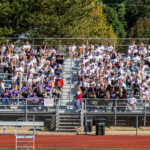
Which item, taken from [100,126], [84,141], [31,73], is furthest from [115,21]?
[84,141]

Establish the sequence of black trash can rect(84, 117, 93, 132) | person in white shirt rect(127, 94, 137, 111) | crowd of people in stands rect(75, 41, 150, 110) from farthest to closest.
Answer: crowd of people in stands rect(75, 41, 150, 110)
person in white shirt rect(127, 94, 137, 111)
black trash can rect(84, 117, 93, 132)

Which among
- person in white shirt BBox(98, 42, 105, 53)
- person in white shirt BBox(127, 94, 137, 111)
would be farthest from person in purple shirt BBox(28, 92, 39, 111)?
person in white shirt BBox(98, 42, 105, 53)

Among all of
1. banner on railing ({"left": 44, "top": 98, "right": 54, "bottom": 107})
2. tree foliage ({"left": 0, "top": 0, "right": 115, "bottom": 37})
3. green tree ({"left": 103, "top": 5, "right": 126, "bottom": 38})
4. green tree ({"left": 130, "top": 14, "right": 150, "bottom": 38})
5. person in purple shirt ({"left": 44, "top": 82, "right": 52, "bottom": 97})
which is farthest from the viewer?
green tree ({"left": 103, "top": 5, "right": 126, "bottom": 38})

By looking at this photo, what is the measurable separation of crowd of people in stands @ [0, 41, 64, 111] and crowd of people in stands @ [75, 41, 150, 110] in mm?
1438

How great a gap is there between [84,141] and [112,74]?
5.94m

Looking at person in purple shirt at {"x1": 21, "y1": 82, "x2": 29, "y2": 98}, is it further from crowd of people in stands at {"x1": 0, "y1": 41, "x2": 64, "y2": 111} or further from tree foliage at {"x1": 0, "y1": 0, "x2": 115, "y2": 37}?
tree foliage at {"x1": 0, "y1": 0, "x2": 115, "y2": 37}

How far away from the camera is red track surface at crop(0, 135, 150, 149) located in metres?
24.1

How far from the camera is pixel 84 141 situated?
25188 mm

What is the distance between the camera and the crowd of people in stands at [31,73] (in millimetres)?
28797

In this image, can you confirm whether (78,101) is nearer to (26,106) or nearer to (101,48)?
(26,106)

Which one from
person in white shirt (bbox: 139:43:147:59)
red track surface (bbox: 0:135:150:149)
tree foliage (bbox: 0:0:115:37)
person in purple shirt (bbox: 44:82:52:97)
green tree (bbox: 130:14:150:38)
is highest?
green tree (bbox: 130:14:150:38)

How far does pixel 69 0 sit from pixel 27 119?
632 inches

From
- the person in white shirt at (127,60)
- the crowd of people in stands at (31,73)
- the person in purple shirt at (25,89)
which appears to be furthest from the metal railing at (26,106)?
the person in white shirt at (127,60)

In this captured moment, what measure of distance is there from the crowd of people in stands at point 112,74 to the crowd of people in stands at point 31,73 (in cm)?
144
